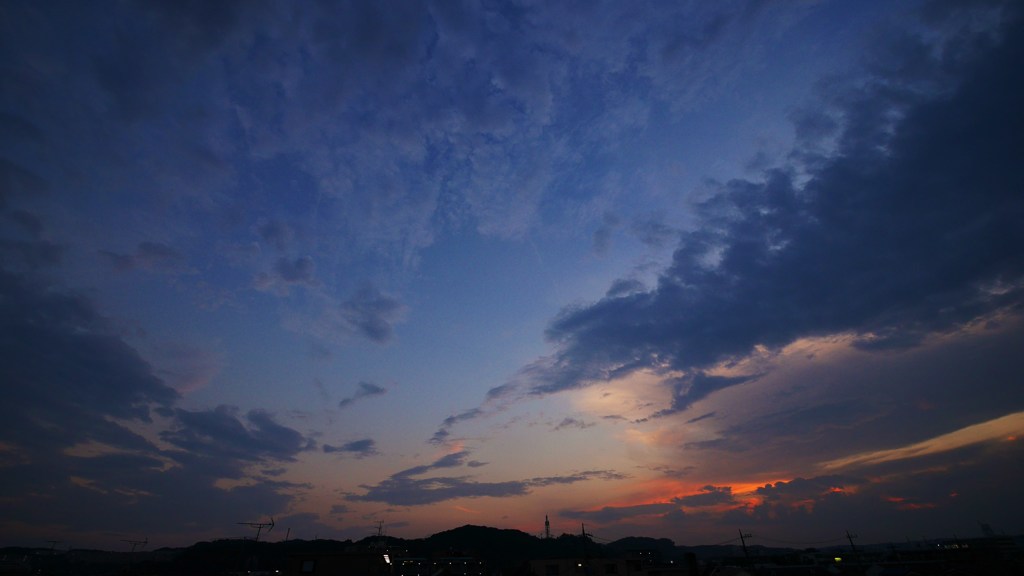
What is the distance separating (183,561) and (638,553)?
137301 mm

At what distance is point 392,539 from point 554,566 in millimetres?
123474

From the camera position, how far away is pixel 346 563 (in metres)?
49.7

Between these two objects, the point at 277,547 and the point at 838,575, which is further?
the point at 277,547

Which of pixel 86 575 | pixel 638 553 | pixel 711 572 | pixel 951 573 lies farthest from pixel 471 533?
pixel 951 573

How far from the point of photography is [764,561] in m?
95.2

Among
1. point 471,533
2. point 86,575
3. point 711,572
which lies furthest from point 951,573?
point 86,575

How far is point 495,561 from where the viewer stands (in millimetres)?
144250

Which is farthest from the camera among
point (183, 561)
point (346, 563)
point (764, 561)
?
point (183, 561)

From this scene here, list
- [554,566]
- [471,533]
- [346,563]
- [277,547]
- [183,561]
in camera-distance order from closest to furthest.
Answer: [346,563], [554,566], [183,561], [277,547], [471,533]

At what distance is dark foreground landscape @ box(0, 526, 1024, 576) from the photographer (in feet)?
168

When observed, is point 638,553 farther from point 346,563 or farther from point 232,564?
point 232,564

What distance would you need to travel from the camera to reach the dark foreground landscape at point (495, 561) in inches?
2020

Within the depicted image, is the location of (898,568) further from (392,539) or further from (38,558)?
(38,558)

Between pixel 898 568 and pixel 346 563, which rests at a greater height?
pixel 346 563
